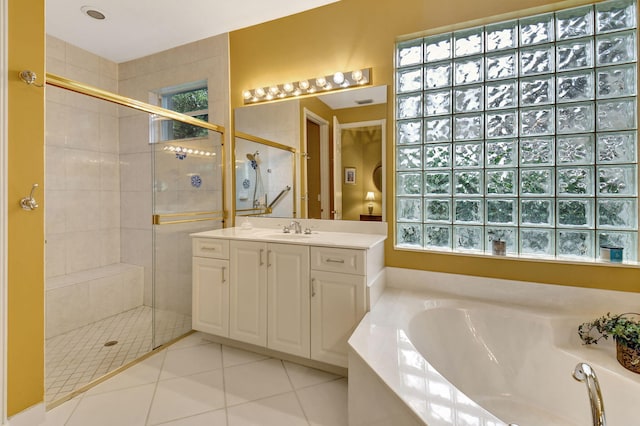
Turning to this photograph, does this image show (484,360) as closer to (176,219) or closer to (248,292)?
(248,292)

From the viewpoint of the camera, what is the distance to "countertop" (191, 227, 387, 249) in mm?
1966

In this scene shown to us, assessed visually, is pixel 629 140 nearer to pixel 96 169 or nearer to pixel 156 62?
pixel 156 62

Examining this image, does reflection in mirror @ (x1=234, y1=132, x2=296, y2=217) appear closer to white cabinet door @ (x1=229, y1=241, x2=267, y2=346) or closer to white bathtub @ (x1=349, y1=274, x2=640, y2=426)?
white cabinet door @ (x1=229, y1=241, x2=267, y2=346)

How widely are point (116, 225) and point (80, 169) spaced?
0.67 metres

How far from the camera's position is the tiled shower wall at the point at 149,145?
2643 millimetres

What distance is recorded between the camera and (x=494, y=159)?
80.8 inches

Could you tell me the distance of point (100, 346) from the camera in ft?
7.84

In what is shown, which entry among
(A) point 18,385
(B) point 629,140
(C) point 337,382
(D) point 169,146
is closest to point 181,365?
(A) point 18,385

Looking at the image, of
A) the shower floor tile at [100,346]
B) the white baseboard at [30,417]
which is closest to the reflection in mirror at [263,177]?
the shower floor tile at [100,346]

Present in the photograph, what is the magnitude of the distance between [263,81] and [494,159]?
80.5 inches

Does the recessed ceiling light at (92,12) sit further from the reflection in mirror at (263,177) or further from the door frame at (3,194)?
the reflection in mirror at (263,177)

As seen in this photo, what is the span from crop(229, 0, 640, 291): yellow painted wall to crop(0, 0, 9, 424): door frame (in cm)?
167

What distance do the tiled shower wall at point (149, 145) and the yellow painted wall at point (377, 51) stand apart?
0.64ft

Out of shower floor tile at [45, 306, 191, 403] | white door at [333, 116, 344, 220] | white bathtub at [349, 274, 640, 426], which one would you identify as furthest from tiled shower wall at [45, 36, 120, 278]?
white bathtub at [349, 274, 640, 426]
